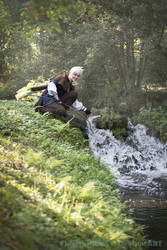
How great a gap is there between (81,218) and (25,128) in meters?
3.32

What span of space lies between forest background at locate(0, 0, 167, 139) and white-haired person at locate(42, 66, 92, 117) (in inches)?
264

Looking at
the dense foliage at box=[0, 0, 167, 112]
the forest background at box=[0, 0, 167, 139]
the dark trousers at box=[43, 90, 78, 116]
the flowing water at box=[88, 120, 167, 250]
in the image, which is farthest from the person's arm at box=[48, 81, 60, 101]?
the forest background at box=[0, 0, 167, 139]

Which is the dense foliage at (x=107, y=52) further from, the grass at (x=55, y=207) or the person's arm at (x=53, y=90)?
the grass at (x=55, y=207)

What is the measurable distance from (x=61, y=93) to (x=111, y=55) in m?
11.6

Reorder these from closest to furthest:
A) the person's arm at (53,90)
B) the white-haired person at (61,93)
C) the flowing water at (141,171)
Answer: the flowing water at (141,171) < the person's arm at (53,90) < the white-haired person at (61,93)

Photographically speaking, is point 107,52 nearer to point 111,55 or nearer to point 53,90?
point 111,55

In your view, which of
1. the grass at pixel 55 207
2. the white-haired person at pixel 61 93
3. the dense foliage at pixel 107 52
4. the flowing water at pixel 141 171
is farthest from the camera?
the dense foliage at pixel 107 52

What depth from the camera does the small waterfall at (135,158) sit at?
22.1 ft

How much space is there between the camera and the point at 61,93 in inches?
293

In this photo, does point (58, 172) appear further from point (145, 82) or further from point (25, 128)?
point (145, 82)

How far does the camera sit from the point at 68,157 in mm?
4879

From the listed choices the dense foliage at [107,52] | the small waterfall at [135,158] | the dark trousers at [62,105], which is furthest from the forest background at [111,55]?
the dark trousers at [62,105]

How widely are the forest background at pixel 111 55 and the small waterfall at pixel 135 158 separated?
1730mm

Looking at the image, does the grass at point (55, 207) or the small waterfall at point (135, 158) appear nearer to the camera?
the grass at point (55, 207)
